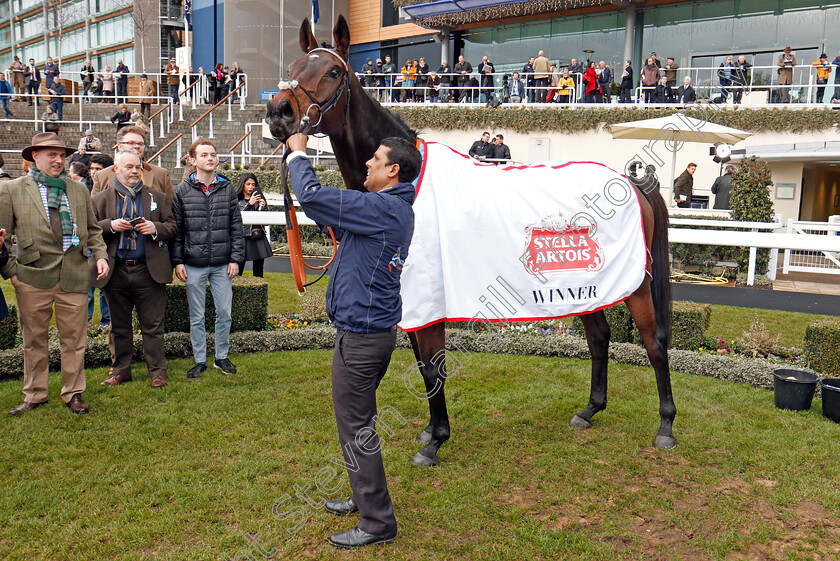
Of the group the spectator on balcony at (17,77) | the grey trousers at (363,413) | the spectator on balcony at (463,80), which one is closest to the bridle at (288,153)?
the grey trousers at (363,413)

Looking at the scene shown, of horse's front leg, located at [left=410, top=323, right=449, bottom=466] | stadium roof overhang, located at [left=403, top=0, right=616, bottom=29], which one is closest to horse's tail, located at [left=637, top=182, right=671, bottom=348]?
horse's front leg, located at [left=410, top=323, right=449, bottom=466]

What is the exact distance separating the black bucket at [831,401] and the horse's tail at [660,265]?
134 centimetres

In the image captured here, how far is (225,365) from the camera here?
6.10 m

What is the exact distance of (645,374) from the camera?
20.4 feet

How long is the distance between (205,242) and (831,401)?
520 centimetres

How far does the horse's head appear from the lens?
3.37 m

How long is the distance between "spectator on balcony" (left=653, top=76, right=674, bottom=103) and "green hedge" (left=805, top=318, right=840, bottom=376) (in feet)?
49.1

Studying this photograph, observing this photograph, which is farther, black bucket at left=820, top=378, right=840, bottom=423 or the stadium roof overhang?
the stadium roof overhang

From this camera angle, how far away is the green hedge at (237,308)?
672 cm

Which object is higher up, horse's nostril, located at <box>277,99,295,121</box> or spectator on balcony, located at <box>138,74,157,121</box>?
spectator on balcony, located at <box>138,74,157,121</box>

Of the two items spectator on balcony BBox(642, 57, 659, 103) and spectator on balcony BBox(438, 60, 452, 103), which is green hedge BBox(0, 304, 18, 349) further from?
spectator on balcony BBox(642, 57, 659, 103)

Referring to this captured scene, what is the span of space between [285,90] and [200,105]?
68.5 ft

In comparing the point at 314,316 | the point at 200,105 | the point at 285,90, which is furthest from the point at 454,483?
the point at 200,105

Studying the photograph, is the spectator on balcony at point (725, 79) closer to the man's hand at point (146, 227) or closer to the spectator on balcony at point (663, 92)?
the spectator on balcony at point (663, 92)
